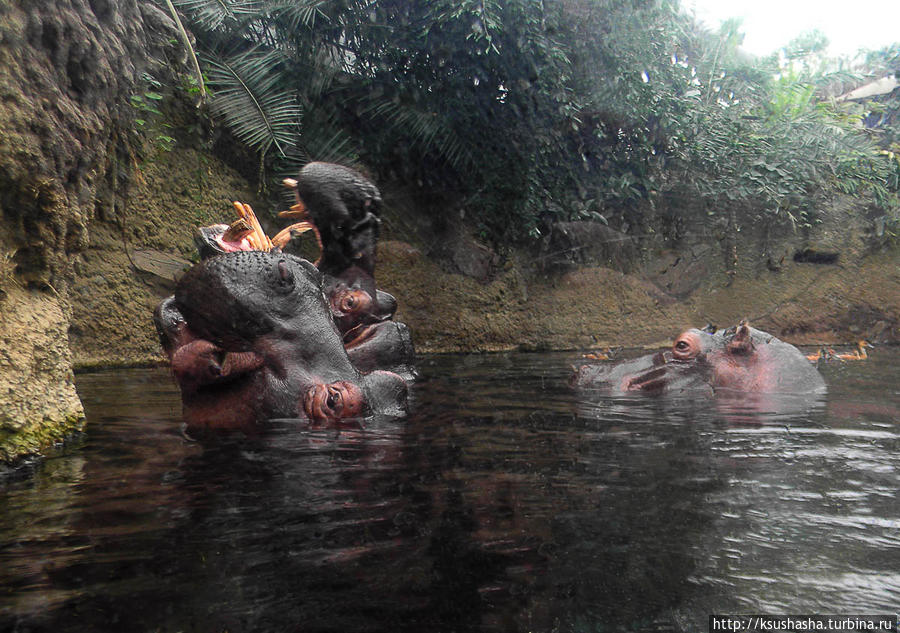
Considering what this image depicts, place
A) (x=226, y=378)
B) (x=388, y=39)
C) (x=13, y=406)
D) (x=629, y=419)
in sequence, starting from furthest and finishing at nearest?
1. (x=388, y=39)
2. (x=629, y=419)
3. (x=226, y=378)
4. (x=13, y=406)

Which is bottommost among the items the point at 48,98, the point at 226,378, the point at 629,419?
the point at 629,419

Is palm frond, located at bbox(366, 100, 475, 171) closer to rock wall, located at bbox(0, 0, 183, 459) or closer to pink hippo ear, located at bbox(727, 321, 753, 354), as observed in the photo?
pink hippo ear, located at bbox(727, 321, 753, 354)

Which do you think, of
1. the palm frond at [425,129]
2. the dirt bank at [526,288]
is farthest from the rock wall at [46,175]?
the palm frond at [425,129]

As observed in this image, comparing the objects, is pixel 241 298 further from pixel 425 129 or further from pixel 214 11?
pixel 425 129

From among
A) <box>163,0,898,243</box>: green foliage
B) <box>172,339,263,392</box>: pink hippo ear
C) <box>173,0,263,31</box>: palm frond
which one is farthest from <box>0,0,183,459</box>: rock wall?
<box>173,0,263,31</box>: palm frond

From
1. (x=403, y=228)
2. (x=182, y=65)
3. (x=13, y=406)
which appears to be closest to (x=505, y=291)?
(x=403, y=228)

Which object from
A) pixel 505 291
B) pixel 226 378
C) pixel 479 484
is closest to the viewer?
pixel 479 484

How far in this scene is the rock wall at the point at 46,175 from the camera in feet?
8.00

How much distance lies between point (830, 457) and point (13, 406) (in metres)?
2.88

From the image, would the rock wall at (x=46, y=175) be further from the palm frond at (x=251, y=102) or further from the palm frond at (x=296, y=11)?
the palm frond at (x=296, y=11)

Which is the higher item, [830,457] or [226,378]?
[226,378]

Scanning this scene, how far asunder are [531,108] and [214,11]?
3.98 meters

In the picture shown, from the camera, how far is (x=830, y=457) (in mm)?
2592

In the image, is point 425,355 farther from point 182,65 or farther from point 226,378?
point 226,378
